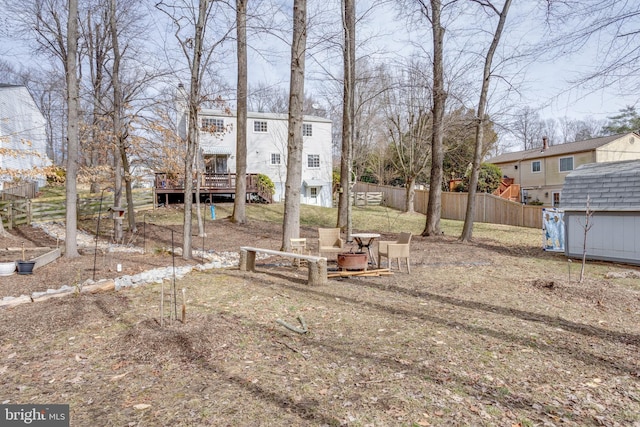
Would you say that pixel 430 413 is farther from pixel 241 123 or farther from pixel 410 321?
pixel 241 123

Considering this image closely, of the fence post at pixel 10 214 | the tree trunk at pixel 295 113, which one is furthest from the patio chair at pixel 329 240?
the fence post at pixel 10 214

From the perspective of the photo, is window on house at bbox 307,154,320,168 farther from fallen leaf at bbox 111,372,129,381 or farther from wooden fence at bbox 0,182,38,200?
fallen leaf at bbox 111,372,129,381

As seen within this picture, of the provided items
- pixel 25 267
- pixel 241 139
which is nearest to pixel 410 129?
pixel 241 139

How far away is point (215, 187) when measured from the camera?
22656 millimetres

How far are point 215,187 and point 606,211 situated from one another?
1846 cm

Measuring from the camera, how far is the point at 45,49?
42.5 ft

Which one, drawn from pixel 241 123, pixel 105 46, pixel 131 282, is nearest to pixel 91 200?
pixel 105 46

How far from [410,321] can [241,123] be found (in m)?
13.9

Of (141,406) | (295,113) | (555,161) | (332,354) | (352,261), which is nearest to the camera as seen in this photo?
(141,406)

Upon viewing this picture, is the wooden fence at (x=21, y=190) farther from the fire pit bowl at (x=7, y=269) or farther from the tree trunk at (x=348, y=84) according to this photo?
the tree trunk at (x=348, y=84)

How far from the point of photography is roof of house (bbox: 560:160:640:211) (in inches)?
419

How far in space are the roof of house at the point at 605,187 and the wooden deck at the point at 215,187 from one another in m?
16.2

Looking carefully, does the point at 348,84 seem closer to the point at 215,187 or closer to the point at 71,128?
the point at 71,128

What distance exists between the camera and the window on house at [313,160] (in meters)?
28.4
